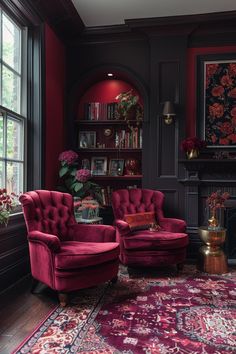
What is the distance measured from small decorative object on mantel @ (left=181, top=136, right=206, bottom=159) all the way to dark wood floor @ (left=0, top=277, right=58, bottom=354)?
239 cm

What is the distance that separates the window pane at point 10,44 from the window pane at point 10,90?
0.11 metres

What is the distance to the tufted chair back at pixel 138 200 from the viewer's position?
159 inches

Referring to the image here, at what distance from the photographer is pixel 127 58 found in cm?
456

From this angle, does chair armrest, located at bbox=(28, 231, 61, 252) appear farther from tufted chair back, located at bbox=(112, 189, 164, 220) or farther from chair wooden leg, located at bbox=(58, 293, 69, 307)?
tufted chair back, located at bbox=(112, 189, 164, 220)

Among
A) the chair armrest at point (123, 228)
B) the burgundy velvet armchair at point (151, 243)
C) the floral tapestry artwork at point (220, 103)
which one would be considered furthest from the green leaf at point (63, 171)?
the floral tapestry artwork at point (220, 103)

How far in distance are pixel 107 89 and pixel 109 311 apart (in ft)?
11.0

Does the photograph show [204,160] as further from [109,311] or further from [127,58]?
[109,311]

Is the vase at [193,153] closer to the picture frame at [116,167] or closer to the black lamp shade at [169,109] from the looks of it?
the black lamp shade at [169,109]

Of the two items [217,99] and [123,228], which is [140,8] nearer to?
[217,99]

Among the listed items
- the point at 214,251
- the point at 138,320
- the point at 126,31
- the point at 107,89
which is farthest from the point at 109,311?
the point at 126,31

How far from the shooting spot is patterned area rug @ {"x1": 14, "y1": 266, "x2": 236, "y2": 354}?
6.77 feet

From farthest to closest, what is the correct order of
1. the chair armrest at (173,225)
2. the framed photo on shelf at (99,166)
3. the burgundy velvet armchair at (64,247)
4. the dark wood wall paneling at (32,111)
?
the framed photo on shelf at (99,166) → the chair armrest at (173,225) → the dark wood wall paneling at (32,111) → the burgundy velvet armchair at (64,247)

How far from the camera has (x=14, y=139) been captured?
3.54 m

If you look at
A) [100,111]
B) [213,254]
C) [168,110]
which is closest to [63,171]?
→ [100,111]
